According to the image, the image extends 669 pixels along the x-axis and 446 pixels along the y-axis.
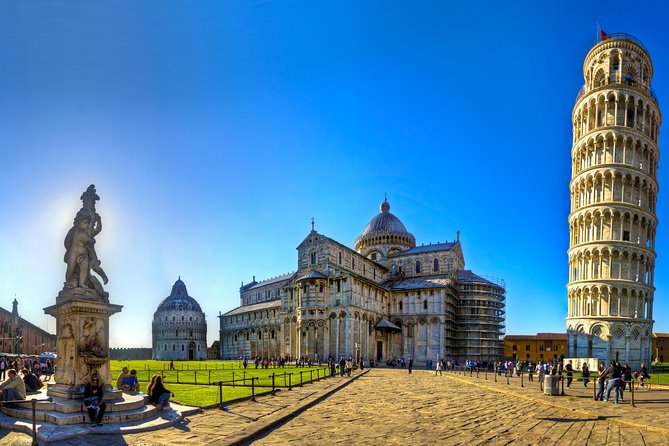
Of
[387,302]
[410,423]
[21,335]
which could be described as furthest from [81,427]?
[21,335]

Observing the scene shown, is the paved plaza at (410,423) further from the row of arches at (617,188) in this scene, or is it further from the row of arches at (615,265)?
the row of arches at (617,188)

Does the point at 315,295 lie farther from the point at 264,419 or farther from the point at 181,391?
the point at 264,419

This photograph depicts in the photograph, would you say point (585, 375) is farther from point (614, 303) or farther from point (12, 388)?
point (12, 388)

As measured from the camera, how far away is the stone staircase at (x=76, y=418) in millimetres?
10156

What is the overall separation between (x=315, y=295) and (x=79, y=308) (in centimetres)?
4506

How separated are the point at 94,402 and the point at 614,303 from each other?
47303mm

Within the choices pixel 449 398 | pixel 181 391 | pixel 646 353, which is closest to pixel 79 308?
pixel 181 391

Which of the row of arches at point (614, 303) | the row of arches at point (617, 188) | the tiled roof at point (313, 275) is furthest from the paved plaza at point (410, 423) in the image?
the tiled roof at point (313, 275)

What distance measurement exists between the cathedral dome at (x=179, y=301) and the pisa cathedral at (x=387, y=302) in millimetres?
40032

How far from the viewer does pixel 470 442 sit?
1007 centimetres

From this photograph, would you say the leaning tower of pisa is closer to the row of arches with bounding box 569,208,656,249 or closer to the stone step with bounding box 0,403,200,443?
the row of arches with bounding box 569,208,656,249

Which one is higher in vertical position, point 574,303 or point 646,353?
point 574,303

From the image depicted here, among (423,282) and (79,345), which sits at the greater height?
(79,345)

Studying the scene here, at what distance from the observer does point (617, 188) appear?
4694 cm
